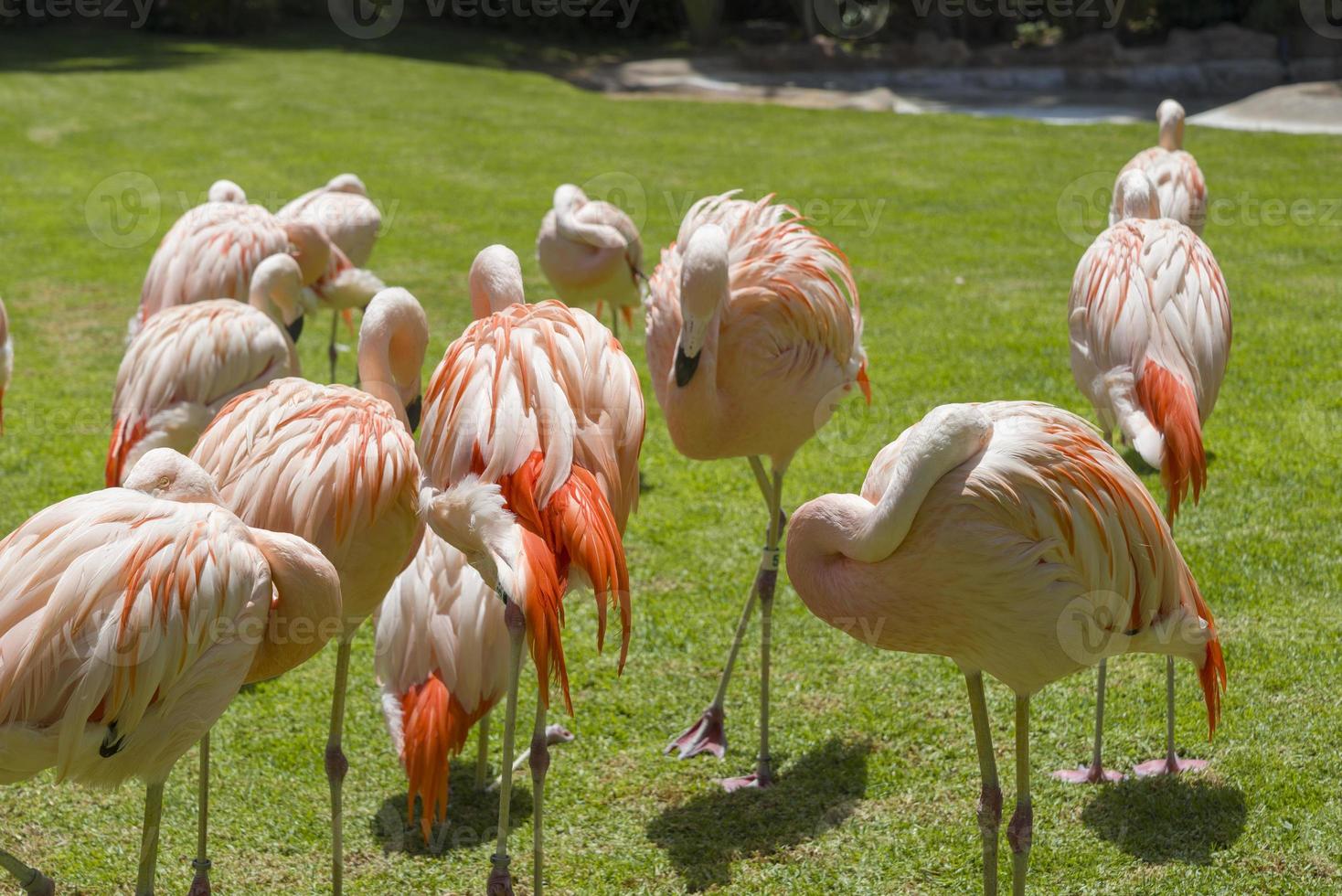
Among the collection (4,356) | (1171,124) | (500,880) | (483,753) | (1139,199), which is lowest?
(483,753)

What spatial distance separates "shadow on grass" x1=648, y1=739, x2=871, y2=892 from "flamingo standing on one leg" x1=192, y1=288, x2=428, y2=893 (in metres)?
0.99

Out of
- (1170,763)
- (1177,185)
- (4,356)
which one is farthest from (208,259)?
(1177,185)

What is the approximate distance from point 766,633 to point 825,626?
0.88 metres

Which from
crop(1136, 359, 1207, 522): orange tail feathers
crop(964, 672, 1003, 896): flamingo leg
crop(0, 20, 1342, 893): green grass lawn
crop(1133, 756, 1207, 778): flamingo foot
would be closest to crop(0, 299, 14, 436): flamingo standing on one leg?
crop(0, 20, 1342, 893): green grass lawn

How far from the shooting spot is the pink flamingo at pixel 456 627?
141 inches

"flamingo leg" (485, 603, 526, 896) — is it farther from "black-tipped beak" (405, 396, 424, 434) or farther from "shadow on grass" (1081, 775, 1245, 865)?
"shadow on grass" (1081, 775, 1245, 865)

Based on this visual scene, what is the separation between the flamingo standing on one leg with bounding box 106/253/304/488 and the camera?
15.9ft

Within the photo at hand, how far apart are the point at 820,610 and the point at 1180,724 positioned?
1788mm

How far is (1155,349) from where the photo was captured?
417 cm

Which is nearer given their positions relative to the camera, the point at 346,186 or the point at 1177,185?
A: the point at 1177,185

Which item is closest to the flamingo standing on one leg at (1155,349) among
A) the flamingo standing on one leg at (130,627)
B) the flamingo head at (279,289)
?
the flamingo standing on one leg at (130,627)

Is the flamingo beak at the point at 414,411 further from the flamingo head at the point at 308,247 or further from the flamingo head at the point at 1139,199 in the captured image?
the flamingo head at the point at 1139,199

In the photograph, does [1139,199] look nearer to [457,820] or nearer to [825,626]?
[825,626]

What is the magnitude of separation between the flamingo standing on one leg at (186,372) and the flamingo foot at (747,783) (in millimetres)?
2289
